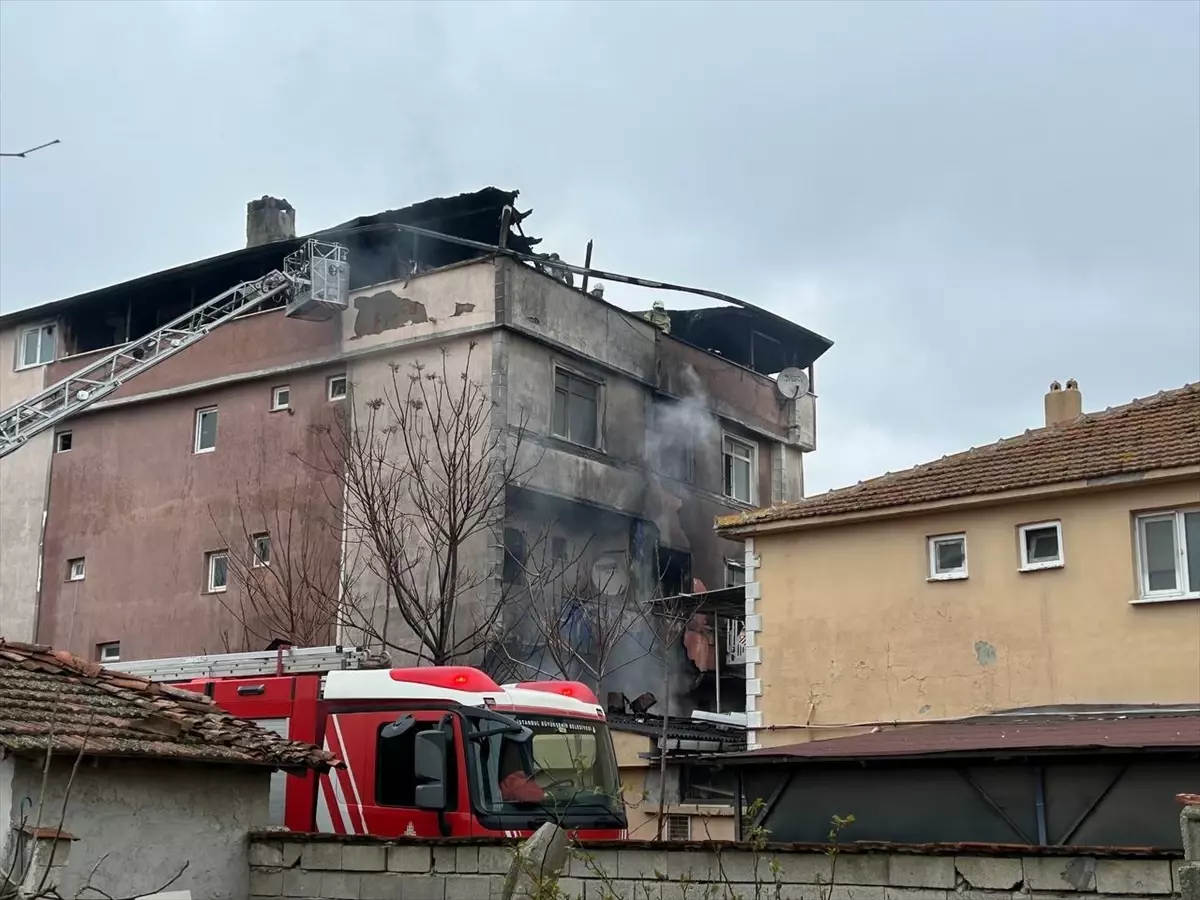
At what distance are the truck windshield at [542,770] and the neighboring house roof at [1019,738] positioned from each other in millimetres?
1874

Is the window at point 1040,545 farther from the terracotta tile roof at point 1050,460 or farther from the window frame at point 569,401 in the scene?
the window frame at point 569,401

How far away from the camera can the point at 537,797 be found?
1275cm

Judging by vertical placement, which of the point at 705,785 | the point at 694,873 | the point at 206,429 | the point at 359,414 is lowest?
the point at 694,873

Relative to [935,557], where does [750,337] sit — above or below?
above

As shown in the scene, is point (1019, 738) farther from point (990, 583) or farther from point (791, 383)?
point (791, 383)

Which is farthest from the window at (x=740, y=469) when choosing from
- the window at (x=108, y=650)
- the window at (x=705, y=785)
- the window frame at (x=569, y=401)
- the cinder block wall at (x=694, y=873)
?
the cinder block wall at (x=694, y=873)

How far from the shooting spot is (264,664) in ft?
48.5

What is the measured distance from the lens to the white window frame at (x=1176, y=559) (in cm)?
1633

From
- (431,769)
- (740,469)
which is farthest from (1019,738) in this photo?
(740,469)


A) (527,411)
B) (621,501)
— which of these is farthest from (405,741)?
(621,501)

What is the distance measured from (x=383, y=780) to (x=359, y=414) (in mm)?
14485

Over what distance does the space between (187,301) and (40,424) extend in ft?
17.3

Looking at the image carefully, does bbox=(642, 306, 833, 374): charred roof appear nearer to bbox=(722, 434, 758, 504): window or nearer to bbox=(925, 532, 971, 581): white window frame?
bbox=(722, 434, 758, 504): window

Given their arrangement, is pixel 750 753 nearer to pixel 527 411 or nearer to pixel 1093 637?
pixel 1093 637
